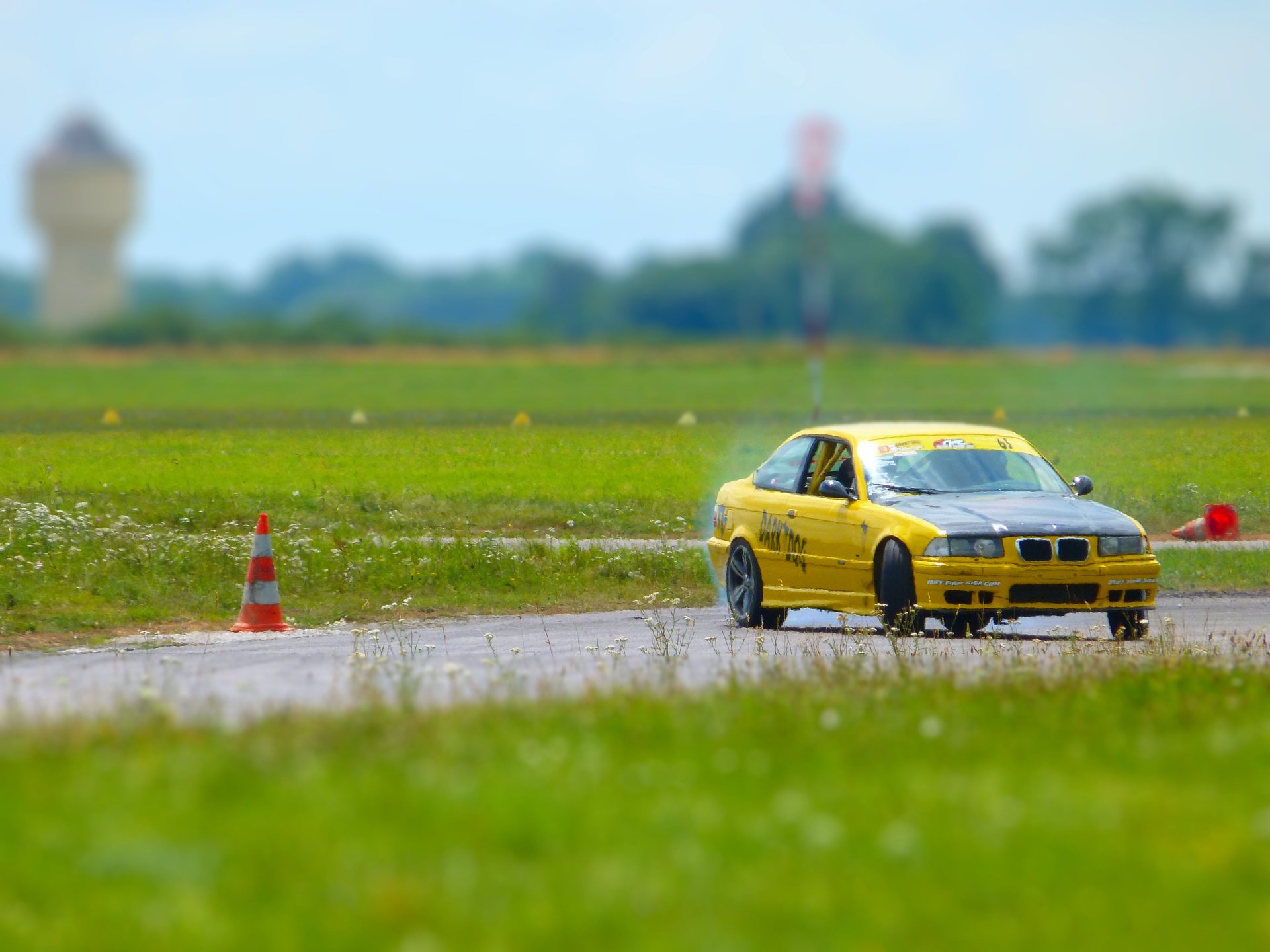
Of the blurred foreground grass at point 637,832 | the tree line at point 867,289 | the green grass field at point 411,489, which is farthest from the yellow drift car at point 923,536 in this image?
the tree line at point 867,289

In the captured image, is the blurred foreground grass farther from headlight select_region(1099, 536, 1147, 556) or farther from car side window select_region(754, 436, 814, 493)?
car side window select_region(754, 436, 814, 493)

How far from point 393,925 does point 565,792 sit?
1.54m

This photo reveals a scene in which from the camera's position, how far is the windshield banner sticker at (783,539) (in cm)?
1459

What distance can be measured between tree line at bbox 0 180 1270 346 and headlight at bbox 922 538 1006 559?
11164cm

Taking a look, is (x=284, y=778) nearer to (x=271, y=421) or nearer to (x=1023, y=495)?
(x=1023, y=495)

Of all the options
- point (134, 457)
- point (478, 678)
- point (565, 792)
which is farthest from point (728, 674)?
point (134, 457)

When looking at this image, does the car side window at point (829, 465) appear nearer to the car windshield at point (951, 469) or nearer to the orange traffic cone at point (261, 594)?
the car windshield at point (951, 469)

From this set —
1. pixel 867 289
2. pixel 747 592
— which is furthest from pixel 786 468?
pixel 867 289

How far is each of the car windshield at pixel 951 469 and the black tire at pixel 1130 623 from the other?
121 centimetres

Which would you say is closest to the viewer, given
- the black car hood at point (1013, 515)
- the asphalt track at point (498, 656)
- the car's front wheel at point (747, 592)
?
the asphalt track at point (498, 656)

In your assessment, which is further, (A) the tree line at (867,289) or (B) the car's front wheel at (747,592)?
(A) the tree line at (867,289)

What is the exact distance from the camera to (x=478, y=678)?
11.1 meters

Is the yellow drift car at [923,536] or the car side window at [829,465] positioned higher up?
the car side window at [829,465]

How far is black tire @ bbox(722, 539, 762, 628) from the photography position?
1501cm
